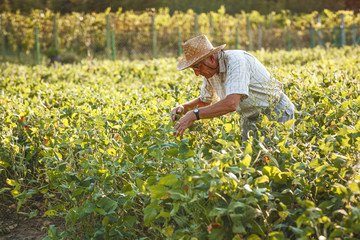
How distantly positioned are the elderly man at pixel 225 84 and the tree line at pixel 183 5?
83.3 ft

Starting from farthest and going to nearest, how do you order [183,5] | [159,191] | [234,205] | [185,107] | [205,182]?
[183,5], [185,107], [159,191], [205,182], [234,205]

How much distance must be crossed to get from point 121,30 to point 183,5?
335 inches

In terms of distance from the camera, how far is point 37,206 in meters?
4.36

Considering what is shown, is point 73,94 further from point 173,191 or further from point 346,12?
point 346,12

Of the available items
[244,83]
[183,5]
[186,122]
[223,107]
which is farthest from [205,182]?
[183,5]

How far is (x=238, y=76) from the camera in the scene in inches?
136

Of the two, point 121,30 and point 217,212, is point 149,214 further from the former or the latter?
point 121,30

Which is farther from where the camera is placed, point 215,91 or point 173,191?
point 215,91

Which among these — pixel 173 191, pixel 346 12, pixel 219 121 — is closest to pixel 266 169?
pixel 173 191

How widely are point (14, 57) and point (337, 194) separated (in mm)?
22313

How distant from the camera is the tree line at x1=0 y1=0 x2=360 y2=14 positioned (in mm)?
27208

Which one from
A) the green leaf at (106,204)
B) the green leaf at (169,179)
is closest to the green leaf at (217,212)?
the green leaf at (169,179)

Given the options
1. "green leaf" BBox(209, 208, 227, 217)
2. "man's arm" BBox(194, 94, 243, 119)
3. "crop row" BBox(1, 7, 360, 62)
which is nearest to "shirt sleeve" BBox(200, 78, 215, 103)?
"man's arm" BBox(194, 94, 243, 119)

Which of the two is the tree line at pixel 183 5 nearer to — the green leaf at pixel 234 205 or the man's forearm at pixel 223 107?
the man's forearm at pixel 223 107
